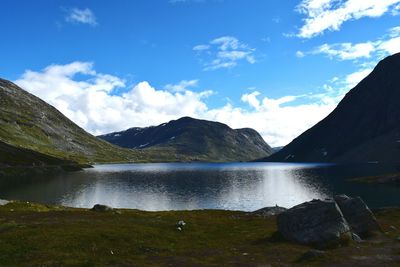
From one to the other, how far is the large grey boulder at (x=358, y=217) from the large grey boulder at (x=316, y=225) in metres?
6.65

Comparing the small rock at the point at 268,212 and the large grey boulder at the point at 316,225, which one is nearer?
the large grey boulder at the point at 316,225

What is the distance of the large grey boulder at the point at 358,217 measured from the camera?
48.2 metres

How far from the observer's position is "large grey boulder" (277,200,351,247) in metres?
41.2

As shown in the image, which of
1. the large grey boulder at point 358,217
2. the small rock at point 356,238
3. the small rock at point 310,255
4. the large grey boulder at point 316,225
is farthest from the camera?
the large grey boulder at point 358,217

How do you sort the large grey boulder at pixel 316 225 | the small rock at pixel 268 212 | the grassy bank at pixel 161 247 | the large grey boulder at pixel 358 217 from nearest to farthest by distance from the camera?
1. the grassy bank at pixel 161 247
2. the large grey boulder at pixel 316 225
3. the large grey boulder at pixel 358 217
4. the small rock at pixel 268 212

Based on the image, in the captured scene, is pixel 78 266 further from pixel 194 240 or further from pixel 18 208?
pixel 18 208

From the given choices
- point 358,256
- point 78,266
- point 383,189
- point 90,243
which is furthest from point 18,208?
point 383,189

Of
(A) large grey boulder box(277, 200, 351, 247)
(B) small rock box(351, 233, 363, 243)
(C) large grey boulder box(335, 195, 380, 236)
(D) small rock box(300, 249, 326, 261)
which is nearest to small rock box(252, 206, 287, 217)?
(C) large grey boulder box(335, 195, 380, 236)

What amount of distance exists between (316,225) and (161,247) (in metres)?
16.7

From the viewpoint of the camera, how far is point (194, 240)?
4406cm

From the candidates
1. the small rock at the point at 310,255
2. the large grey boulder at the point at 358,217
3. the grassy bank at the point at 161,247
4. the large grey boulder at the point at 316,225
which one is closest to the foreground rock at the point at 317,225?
the large grey boulder at the point at 316,225

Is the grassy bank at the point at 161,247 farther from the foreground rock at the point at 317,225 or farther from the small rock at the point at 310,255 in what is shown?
the foreground rock at the point at 317,225

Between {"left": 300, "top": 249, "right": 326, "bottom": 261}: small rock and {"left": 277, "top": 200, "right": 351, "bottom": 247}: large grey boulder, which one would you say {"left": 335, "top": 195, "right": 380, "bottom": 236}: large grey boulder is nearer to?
{"left": 277, "top": 200, "right": 351, "bottom": 247}: large grey boulder

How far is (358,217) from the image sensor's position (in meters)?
49.1
